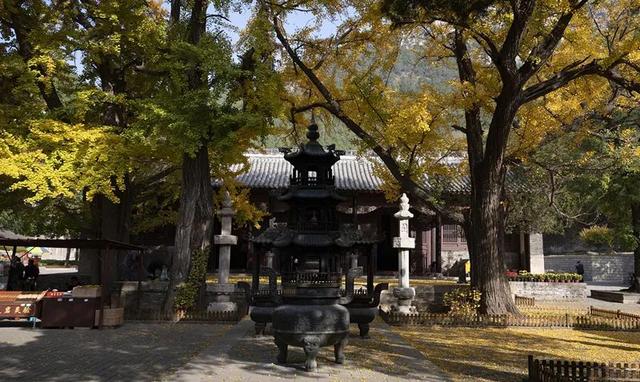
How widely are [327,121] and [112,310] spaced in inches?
462

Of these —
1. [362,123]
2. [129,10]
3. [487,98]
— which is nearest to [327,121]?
[362,123]

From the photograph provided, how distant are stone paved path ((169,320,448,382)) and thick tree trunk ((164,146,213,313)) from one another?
16.9 ft

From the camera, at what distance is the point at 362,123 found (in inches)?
712

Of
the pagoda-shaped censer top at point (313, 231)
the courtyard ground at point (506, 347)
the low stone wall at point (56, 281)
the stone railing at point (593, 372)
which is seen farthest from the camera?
the low stone wall at point (56, 281)

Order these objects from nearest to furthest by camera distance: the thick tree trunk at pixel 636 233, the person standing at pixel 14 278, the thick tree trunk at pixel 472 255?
the thick tree trunk at pixel 472 255
the person standing at pixel 14 278
the thick tree trunk at pixel 636 233

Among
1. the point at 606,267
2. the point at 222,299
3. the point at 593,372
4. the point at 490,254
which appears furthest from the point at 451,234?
the point at 593,372

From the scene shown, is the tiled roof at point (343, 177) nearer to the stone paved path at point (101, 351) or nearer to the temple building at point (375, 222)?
the temple building at point (375, 222)

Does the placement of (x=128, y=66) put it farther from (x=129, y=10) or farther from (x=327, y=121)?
(x=327, y=121)

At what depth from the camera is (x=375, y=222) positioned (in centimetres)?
3156

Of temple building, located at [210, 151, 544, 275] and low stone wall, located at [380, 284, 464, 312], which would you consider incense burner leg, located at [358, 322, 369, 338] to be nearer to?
low stone wall, located at [380, 284, 464, 312]

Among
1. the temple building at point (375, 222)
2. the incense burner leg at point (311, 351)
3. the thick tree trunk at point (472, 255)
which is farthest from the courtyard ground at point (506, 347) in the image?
the temple building at point (375, 222)

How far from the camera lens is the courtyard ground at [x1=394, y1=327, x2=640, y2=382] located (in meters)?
9.19

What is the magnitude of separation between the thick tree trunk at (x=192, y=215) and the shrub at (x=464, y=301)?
8.64 metres

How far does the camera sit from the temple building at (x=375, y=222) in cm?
2953
